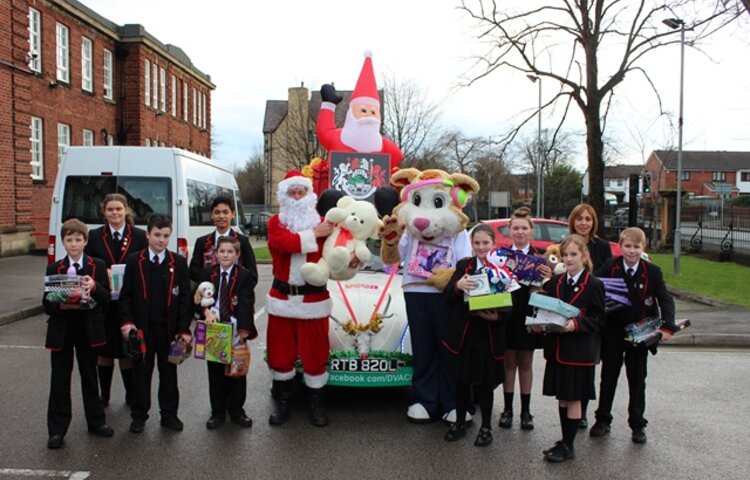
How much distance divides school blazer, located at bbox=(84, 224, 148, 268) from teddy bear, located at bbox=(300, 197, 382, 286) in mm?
1577

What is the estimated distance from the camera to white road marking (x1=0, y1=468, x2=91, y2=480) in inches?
160

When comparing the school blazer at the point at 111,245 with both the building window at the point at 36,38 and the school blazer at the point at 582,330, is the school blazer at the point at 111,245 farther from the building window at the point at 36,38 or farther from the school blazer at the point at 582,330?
the building window at the point at 36,38

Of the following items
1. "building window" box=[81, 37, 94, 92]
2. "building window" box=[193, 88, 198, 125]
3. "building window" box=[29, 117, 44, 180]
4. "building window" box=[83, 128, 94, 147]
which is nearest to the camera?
"building window" box=[29, 117, 44, 180]

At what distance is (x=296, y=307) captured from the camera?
5.03 m

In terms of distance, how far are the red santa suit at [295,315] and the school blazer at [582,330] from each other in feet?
5.87

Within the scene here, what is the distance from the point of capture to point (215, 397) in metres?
5.09

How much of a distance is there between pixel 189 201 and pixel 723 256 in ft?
59.0

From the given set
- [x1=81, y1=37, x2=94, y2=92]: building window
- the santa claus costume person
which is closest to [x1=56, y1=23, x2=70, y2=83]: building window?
[x1=81, y1=37, x2=94, y2=92]: building window

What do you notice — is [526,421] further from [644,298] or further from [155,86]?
[155,86]

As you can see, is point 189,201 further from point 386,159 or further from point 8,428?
point 8,428

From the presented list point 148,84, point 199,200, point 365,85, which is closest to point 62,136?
point 148,84

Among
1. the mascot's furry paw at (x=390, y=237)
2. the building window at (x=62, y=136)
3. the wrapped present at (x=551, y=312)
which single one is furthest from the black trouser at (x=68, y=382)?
the building window at (x=62, y=136)

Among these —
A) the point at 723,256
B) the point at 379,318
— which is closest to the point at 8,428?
the point at 379,318

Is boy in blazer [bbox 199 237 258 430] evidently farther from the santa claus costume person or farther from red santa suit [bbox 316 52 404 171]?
red santa suit [bbox 316 52 404 171]
